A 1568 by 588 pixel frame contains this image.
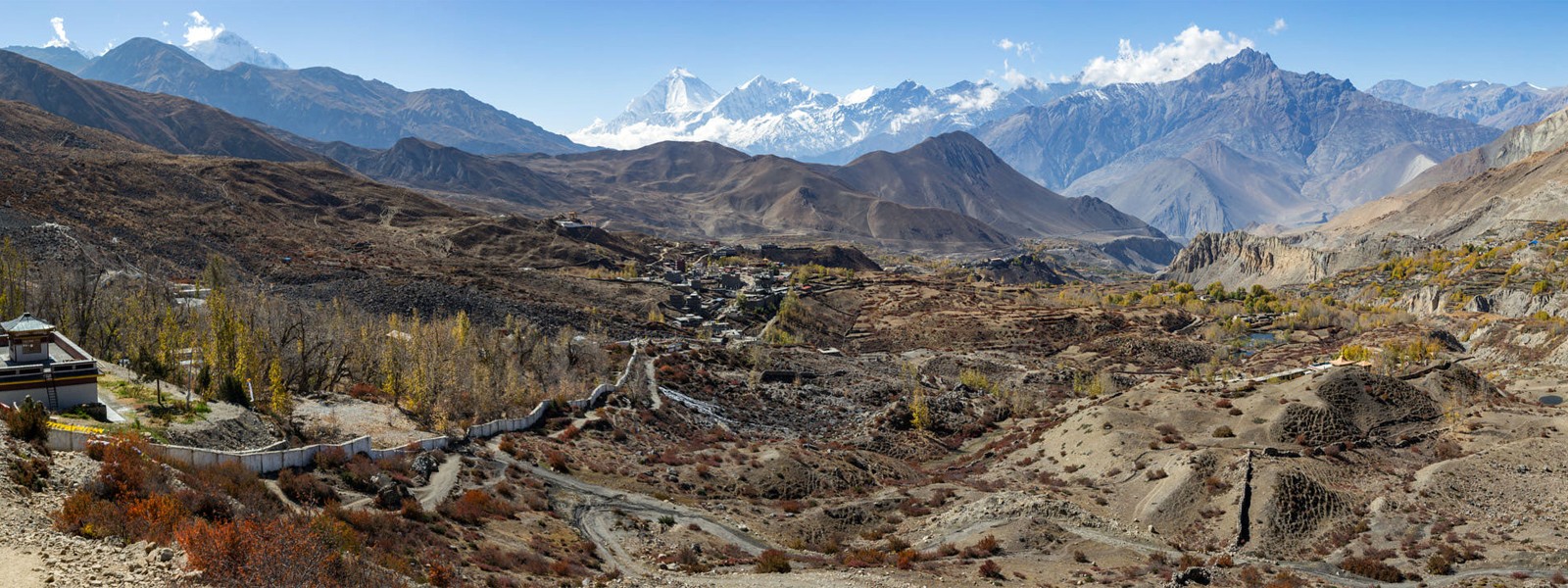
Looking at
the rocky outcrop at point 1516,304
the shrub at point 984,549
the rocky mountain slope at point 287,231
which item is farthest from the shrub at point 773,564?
the rocky outcrop at point 1516,304

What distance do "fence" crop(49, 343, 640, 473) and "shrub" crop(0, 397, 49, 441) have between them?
0.23 m

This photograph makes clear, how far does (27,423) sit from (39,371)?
655 centimetres

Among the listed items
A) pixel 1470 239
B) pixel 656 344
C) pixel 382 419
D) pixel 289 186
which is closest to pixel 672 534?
pixel 382 419

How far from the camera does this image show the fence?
2527 centimetres

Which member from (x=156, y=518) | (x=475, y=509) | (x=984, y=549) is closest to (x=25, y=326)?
(x=156, y=518)

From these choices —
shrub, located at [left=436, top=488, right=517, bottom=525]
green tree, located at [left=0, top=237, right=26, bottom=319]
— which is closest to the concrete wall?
shrub, located at [left=436, top=488, right=517, bottom=525]

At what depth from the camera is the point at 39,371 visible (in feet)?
97.8

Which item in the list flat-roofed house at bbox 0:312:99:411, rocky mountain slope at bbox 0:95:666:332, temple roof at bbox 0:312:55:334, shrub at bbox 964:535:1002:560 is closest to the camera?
flat-roofed house at bbox 0:312:99:411

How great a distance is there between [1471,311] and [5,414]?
426ft

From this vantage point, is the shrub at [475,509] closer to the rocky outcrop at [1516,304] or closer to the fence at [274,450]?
the fence at [274,450]

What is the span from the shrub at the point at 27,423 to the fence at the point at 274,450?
23 centimetres

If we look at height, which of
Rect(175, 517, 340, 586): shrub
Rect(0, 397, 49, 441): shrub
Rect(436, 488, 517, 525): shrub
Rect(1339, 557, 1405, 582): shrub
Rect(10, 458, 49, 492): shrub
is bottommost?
Rect(1339, 557, 1405, 582): shrub

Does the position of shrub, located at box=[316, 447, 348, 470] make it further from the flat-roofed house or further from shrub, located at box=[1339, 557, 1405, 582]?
shrub, located at box=[1339, 557, 1405, 582]

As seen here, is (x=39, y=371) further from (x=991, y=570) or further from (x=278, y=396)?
(x=991, y=570)
